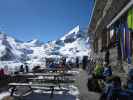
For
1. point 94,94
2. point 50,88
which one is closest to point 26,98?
point 50,88

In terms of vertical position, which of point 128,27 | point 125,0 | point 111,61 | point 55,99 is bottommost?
point 55,99

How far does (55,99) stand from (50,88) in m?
1.25

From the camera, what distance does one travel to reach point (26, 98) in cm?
1071

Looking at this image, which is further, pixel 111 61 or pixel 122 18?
pixel 111 61

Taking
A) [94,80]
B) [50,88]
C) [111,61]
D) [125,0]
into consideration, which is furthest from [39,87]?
[125,0]

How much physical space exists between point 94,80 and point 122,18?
258 cm

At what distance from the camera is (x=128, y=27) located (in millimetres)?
9789

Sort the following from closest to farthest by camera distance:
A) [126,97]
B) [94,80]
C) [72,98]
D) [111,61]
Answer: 1. [126,97]
2. [72,98]
3. [94,80]
4. [111,61]

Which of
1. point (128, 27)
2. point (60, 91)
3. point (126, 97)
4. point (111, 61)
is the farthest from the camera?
point (111, 61)

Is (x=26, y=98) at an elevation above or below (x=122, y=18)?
below

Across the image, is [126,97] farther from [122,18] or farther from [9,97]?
[9,97]

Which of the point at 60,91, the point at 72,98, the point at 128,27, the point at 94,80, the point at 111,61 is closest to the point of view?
the point at 128,27

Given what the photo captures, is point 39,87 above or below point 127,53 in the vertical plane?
below

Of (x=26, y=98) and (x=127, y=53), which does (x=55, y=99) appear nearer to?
(x=26, y=98)
